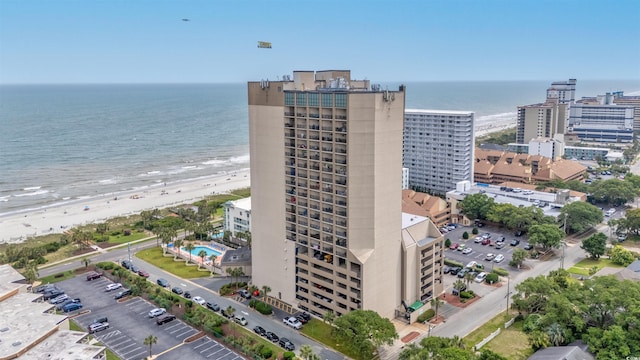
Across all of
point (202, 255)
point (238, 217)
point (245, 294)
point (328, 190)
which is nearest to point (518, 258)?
point (328, 190)

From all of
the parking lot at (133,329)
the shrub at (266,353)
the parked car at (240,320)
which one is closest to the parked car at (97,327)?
the parking lot at (133,329)

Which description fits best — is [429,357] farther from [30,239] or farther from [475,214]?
[30,239]

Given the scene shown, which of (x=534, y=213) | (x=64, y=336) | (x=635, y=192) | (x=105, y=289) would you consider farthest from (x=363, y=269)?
(x=635, y=192)

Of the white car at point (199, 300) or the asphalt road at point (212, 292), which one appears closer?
the asphalt road at point (212, 292)

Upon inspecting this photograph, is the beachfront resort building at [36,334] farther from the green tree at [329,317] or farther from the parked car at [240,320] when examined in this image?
the green tree at [329,317]

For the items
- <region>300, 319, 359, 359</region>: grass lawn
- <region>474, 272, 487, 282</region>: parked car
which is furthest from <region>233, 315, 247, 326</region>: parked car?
<region>474, 272, 487, 282</region>: parked car

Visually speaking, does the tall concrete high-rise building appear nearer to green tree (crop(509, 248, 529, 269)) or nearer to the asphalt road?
the asphalt road
